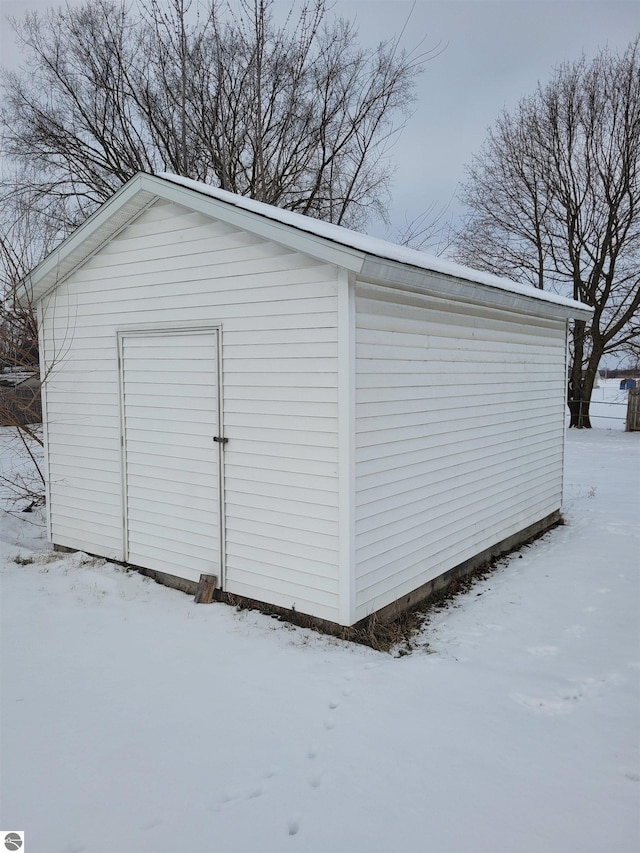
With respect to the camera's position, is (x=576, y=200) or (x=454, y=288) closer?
(x=454, y=288)

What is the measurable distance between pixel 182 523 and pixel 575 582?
141 inches

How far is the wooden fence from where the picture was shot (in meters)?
16.8

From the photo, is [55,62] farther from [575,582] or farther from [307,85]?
[575,582]

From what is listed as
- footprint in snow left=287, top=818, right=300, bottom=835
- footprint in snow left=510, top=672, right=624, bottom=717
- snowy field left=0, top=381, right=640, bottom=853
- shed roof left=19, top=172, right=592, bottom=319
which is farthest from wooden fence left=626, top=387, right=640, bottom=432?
footprint in snow left=287, top=818, right=300, bottom=835

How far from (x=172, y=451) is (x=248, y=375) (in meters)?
1.09

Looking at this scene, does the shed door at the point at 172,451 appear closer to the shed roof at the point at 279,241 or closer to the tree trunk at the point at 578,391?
the shed roof at the point at 279,241

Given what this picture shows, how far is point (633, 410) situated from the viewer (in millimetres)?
16828

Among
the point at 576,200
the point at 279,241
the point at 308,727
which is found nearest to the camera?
the point at 308,727

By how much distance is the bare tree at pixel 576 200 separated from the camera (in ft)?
53.9

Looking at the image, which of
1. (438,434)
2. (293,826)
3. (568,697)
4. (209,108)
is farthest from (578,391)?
(293,826)

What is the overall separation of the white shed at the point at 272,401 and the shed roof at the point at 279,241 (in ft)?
0.06

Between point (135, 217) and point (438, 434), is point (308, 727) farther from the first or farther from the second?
point (135, 217)

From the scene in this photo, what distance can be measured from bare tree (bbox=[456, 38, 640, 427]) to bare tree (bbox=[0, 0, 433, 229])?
15.2ft

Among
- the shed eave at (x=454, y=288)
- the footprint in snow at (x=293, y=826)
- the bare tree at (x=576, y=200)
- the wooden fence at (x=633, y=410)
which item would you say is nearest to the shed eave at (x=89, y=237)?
the shed eave at (x=454, y=288)
